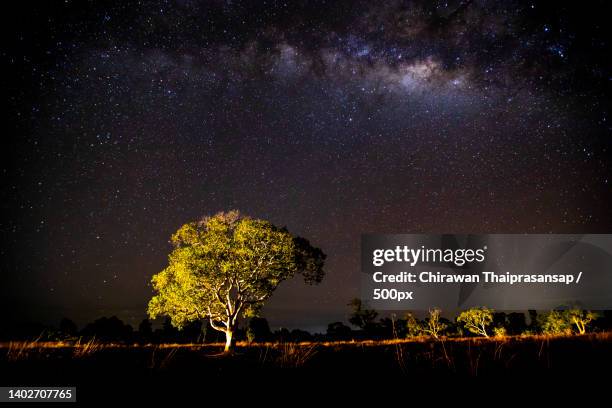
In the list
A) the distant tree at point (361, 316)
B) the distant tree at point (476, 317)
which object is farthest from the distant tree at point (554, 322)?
the distant tree at point (361, 316)

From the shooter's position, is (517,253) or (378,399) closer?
(378,399)

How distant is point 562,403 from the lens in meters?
4.05

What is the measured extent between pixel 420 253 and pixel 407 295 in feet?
11.6

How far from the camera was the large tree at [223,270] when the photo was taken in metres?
28.3

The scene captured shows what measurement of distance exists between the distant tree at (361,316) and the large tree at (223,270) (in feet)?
190

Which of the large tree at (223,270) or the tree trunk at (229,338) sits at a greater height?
Result: the large tree at (223,270)

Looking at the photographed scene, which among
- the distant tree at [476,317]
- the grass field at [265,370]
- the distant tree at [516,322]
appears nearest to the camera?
the grass field at [265,370]

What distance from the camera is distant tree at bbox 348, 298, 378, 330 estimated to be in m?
83.9

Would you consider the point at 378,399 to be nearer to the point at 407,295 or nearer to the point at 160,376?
the point at 160,376

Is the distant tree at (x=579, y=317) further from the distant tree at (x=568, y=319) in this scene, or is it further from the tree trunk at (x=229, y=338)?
the tree trunk at (x=229, y=338)

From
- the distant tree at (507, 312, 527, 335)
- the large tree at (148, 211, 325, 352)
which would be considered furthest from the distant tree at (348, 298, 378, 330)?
the large tree at (148, 211, 325, 352)

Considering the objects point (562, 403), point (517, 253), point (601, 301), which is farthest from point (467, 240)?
point (562, 403)

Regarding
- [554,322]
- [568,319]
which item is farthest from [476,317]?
[568,319]

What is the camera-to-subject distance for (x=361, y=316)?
277ft
